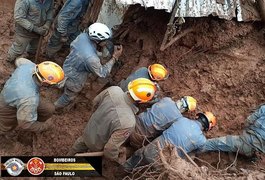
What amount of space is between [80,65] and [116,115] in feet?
5.42

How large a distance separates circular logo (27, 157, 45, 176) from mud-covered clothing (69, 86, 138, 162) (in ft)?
2.65

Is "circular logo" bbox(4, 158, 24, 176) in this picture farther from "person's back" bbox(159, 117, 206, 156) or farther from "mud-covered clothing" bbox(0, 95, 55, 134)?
"person's back" bbox(159, 117, 206, 156)

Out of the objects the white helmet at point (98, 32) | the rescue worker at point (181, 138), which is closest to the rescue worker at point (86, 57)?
the white helmet at point (98, 32)

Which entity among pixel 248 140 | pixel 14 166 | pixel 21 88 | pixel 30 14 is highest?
pixel 30 14

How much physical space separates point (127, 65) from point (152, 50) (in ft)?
2.01

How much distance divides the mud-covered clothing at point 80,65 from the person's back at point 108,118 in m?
0.84

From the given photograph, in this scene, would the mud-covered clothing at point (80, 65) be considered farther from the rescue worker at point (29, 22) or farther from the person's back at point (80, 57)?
the rescue worker at point (29, 22)

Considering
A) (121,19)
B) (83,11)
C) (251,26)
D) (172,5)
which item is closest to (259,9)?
(251,26)

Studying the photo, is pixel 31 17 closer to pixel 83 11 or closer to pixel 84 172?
pixel 83 11

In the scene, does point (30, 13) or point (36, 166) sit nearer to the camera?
point (36, 166)

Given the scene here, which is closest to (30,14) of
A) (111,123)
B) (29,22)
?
(29,22)

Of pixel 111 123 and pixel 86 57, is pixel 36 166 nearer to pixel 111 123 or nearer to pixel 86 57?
pixel 111 123

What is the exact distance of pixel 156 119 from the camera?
6238 mm

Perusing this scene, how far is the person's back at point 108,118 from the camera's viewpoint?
5805 millimetres
